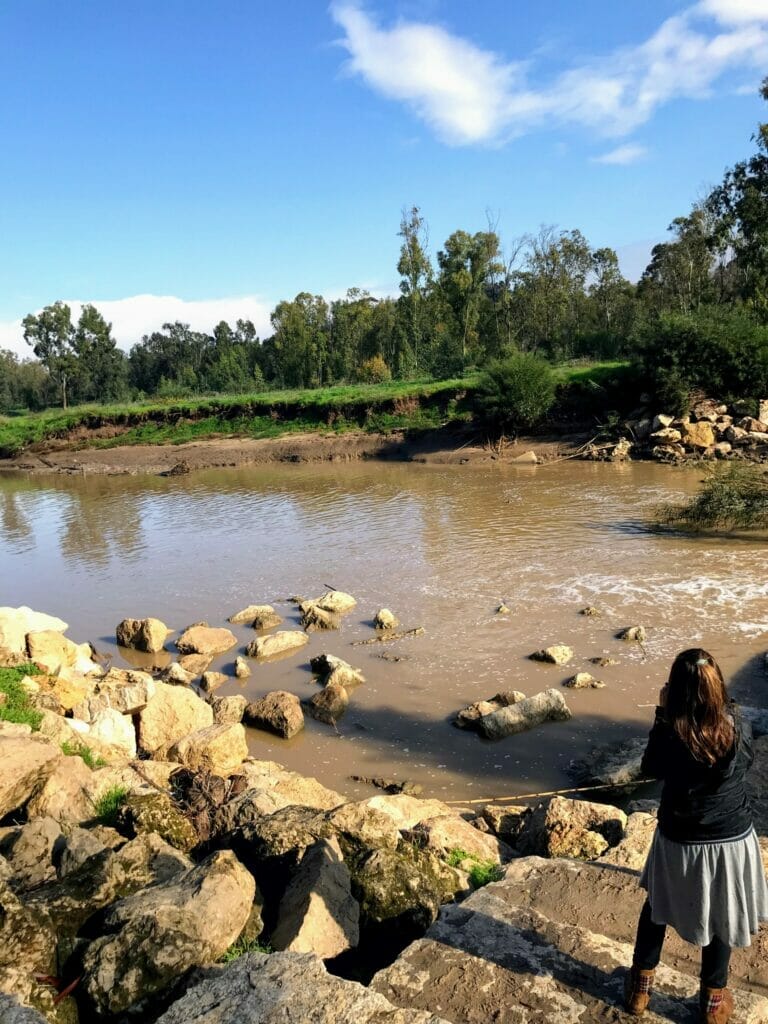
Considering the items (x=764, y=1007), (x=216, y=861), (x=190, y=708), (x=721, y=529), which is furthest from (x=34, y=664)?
(x=721, y=529)

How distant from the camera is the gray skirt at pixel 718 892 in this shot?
3172 mm

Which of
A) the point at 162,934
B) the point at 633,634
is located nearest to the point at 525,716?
the point at 633,634

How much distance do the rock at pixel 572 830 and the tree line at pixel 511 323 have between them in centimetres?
2782

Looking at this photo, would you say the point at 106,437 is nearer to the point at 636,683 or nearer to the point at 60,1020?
the point at 636,683

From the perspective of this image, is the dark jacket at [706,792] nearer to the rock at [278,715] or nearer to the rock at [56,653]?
the rock at [278,715]

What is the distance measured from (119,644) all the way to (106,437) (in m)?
37.8

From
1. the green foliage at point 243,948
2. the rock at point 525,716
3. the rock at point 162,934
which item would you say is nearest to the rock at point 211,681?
the rock at point 525,716

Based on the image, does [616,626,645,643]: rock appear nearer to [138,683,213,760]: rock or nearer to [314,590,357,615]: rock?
[314,590,357,615]: rock

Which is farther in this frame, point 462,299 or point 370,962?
point 462,299

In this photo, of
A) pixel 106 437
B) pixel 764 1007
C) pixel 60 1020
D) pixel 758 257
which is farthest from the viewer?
pixel 106 437

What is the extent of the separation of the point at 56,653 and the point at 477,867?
25.3 feet

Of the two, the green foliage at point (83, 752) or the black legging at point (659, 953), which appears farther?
the green foliage at point (83, 752)

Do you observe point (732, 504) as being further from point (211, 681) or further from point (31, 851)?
point (31, 851)

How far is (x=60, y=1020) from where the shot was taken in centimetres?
354
